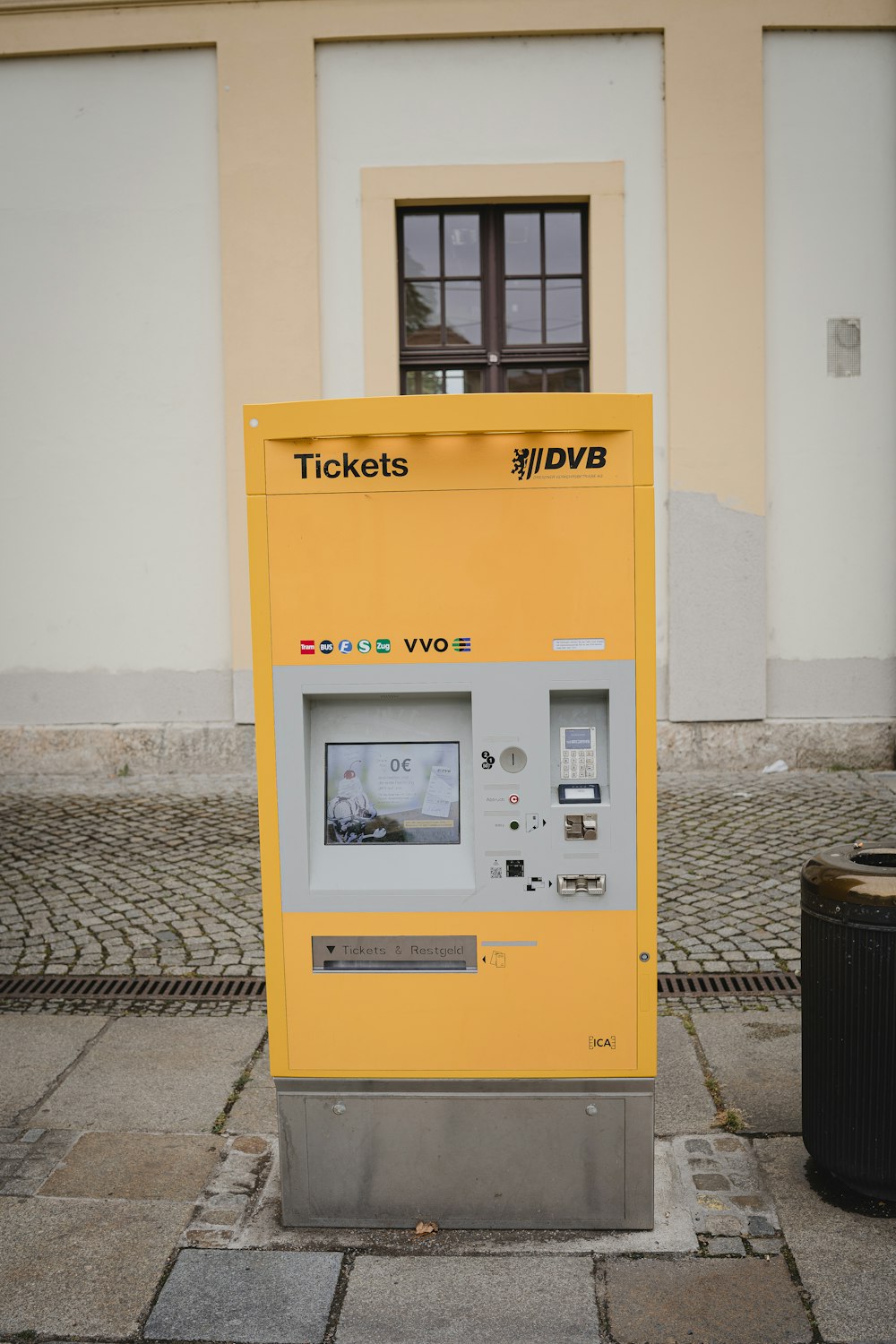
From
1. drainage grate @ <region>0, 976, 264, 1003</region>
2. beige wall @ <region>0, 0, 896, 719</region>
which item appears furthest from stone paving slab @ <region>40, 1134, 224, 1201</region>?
beige wall @ <region>0, 0, 896, 719</region>

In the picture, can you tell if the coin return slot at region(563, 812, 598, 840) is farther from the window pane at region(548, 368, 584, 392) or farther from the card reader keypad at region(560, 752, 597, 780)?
the window pane at region(548, 368, 584, 392)

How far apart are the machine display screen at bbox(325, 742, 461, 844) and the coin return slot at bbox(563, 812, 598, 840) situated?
0.28m

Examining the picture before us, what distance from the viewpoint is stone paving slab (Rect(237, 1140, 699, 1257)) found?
105 inches

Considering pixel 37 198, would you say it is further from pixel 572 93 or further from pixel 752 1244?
pixel 752 1244

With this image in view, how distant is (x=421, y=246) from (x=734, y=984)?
6771 mm

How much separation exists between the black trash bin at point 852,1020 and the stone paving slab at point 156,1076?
1899 mm

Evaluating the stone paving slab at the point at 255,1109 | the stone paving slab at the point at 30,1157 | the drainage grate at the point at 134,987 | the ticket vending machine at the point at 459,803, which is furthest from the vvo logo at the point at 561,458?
the drainage grate at the point at 134,987

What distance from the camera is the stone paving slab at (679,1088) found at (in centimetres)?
329

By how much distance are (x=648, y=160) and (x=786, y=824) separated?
210 inches

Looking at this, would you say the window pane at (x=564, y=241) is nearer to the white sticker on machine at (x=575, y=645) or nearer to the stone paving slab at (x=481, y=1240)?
the white sticker on machine at (x=575, y=645)

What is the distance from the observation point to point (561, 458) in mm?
2521

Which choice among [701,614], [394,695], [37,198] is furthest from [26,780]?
[394,695]

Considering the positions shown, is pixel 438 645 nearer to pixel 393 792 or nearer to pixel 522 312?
pixel 393 792

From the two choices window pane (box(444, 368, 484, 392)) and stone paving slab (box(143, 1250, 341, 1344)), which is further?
window pane (box(444, 368, 484, 392))
